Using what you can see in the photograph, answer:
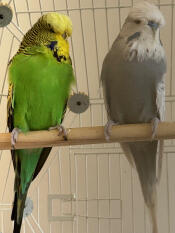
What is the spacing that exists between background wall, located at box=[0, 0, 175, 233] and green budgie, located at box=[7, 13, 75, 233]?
0.18 meters

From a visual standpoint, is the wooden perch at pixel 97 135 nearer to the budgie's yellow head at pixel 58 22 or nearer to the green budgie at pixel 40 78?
the green budgie at pixel 40 78

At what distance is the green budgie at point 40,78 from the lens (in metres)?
0.90

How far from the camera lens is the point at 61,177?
1.14m

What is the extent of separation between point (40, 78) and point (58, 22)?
15cm

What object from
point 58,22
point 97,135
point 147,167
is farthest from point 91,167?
point 58,22

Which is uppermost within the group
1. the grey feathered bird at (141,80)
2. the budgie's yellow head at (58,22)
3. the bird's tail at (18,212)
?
the budgie's yellow head at (58,22)

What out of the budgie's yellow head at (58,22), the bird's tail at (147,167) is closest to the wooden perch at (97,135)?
the bird's tail at (147,167)

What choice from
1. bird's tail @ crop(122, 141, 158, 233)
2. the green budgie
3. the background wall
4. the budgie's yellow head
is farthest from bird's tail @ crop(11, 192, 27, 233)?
the budgie's yellow head

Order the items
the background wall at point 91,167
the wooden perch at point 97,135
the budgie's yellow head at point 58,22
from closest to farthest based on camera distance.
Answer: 1. the wooden perch at point 97,135
2. the budgie's yellow head at point 58,22
3. the background wall at point 91,167

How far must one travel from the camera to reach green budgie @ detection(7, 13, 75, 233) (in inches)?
35.5

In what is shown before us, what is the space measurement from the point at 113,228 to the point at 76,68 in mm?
522

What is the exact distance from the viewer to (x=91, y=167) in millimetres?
1097

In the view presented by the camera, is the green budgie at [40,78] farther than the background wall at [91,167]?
No

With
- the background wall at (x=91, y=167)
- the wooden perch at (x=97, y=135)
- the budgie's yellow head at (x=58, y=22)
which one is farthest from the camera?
the background wall at (x=91, y=167)
